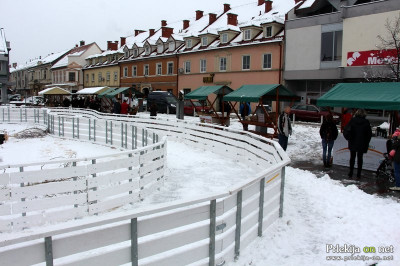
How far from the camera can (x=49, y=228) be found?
9.47 feet

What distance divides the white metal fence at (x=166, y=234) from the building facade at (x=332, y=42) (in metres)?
22.1

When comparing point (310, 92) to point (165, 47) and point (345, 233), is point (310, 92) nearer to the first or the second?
point (165, 47)

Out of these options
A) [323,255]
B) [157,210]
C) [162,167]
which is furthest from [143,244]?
[162,167]

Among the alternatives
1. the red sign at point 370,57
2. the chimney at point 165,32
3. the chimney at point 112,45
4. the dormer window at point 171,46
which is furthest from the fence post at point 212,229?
the chimney at point 112,45

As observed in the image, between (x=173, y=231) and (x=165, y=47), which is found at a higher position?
Result: (x=165, y=47)

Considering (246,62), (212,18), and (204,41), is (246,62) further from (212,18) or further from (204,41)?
(212,18)

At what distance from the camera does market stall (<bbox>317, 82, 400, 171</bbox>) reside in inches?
404

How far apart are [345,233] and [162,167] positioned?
15.9 feet

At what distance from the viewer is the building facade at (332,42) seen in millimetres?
25906

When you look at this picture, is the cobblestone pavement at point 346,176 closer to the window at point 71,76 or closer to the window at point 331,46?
the window at point 331,46

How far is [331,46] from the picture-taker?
2903cm

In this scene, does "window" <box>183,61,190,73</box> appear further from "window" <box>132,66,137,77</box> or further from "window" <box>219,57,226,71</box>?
"window" <box>132,66,137,77</box>

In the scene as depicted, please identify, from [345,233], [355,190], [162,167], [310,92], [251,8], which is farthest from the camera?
[251,8]

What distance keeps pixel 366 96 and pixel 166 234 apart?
942 cm
